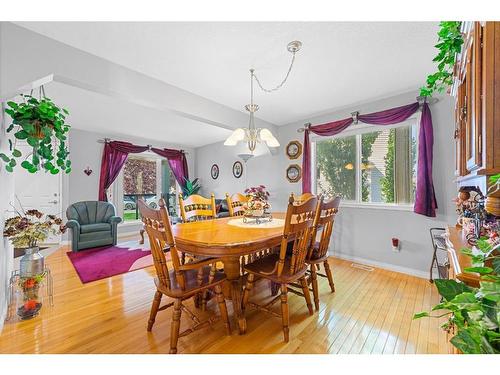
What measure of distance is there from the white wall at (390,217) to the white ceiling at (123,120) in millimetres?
1998

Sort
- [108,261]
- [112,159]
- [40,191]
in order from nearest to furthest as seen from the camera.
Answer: [108,261]
[40,191]
[112,159]

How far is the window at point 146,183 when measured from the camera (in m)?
5.68

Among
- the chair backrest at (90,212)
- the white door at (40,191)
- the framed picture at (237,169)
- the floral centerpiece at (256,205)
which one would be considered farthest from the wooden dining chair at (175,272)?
the white door at (40,191)

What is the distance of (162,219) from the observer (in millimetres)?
1365

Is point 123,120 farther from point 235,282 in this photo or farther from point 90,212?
point 235,282

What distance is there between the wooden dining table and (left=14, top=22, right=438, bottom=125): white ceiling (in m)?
1.63

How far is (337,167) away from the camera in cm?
372

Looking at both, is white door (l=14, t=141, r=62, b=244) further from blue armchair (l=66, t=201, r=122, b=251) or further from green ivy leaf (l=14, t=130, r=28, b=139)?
green ivy leaf (l=14, t=130, r=28, b=139)

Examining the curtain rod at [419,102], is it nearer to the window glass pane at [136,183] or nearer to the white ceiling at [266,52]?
the white ceiling at [266,52]

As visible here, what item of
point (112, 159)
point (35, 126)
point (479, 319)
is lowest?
point (479, 319)

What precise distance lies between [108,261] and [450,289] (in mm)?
3928

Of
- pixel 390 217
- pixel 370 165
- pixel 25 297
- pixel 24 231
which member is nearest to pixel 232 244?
pixel 24 231
